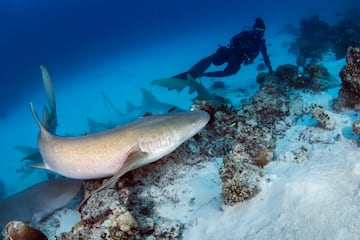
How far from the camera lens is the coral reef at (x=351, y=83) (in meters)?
4.87

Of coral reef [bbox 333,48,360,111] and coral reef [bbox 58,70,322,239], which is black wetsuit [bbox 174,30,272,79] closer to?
coral reef [bbox 58,70,322,239]

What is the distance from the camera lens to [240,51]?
11.7 metres

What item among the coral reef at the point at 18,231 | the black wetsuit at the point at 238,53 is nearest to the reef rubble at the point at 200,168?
the coral reef at the point at 18,231

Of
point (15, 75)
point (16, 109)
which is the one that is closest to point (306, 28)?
point (16, 109)

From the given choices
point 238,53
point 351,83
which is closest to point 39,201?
point 351,83

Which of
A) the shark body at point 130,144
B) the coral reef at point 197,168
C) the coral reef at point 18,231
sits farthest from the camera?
the shark body at point 130,144

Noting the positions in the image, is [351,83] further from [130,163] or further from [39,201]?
[39,201]

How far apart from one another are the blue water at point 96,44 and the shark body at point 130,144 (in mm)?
12999

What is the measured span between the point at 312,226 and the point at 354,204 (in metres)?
0.45

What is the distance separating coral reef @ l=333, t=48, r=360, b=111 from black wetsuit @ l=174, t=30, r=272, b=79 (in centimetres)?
647

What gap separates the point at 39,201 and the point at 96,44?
68008mm

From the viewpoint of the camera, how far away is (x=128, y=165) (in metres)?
3.77

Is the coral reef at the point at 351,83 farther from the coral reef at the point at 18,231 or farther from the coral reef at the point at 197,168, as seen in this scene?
the coral reef at the point at 18,231

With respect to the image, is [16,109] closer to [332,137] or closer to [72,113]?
[72,113]
